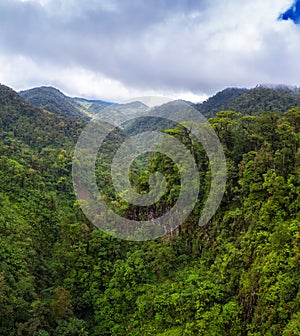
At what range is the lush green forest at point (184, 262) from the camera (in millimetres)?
10267

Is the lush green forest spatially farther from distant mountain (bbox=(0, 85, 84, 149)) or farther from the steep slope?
the steep slope

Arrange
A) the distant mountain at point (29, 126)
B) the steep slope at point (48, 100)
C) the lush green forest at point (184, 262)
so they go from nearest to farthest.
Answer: the lush green forest at point (184, 262)
the distant mountain at point (29, 126)
the steep slope at point (48, 100)

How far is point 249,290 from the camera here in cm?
1041

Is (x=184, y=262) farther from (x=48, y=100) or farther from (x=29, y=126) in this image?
(x=48, y=100)

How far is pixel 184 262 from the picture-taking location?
48.5ft

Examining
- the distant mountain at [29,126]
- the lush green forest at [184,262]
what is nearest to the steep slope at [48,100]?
the distant mountain at [29,126]

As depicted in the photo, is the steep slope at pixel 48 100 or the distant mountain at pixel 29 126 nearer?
the distant mountain at pixel 29 126

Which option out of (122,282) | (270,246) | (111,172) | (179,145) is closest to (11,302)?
(122,282)

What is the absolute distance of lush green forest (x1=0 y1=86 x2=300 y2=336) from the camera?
404 inches

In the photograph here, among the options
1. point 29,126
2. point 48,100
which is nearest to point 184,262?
point 29,126

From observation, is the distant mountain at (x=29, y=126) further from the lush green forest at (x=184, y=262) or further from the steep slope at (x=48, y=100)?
the steep slope at (x=48, y=100)

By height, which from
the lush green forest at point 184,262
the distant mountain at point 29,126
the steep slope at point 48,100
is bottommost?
the lush green forest at point 184,262

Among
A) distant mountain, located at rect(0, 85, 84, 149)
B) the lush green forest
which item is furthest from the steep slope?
the lush green forest

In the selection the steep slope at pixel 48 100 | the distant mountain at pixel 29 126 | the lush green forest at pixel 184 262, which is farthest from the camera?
the steep slope at pixel 48 100
